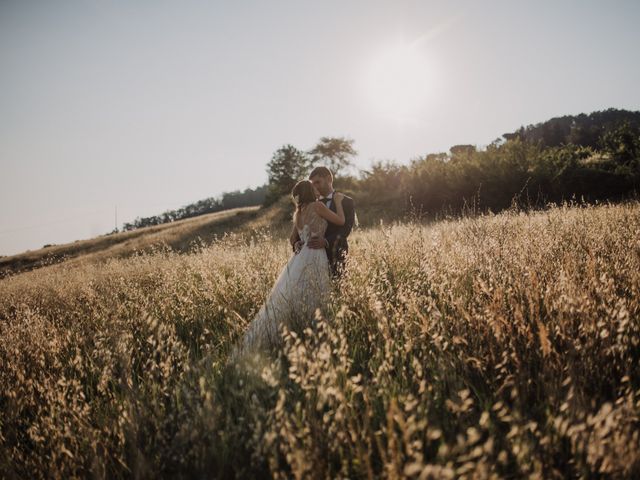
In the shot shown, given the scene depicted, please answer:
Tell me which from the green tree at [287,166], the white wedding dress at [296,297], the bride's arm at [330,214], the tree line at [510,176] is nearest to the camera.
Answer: the white wedding dress at [296,297]

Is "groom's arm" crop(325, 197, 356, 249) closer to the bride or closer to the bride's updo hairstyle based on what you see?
the bride

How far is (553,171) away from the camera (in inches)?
586

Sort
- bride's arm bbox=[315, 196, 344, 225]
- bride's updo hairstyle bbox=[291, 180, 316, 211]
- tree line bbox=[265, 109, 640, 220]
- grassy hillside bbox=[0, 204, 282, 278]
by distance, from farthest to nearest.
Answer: grassy hillside bbox=[0, 204, 282, 278] → tree line bbox=[265, 109, 640, 220] → bride's updo hairstyle bbox=[291, 180, 316, 211] → bride's arm bbox=[315, 196, 344, 225]

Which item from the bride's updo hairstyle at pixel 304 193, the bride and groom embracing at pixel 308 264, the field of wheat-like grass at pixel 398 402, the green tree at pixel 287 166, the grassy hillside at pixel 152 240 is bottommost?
the field of wheat-like grass at pixel 398 402

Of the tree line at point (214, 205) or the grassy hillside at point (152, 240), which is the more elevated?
the tree line at point (214, 205)

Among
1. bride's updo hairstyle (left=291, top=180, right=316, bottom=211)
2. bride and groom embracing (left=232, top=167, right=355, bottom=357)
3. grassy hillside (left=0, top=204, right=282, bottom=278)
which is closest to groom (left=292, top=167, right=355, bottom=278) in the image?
bride and groom embracing (left=232, top=167, right=355, bottom=357)

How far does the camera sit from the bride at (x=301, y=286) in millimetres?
2766

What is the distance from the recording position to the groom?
4.31 metres

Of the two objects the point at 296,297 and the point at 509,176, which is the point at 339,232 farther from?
the point at 509,176

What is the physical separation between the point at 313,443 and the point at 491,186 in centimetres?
1762

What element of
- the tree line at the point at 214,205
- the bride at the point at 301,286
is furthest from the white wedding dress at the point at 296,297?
the tree line at the point at 214,205

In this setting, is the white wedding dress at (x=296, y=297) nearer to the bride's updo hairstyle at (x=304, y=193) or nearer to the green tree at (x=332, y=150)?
the bride's updo hairstyle at (x=304, y=193)

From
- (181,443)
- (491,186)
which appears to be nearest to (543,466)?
(181,443)

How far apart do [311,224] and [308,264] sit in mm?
1047
